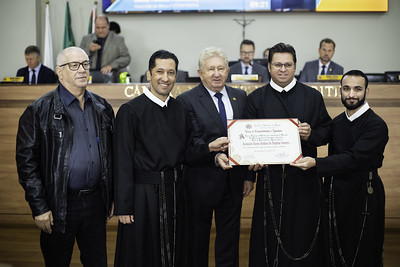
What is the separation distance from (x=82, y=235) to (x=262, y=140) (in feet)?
3.89

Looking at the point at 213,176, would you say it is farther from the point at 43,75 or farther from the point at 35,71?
the point at 35,71

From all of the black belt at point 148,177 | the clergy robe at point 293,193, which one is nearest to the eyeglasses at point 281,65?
the clergy robe at point 293,193

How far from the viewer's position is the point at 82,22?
793 centimetres

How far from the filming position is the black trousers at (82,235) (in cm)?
242

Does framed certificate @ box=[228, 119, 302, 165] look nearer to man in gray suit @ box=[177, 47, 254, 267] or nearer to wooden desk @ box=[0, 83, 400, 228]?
man in gray suit @ box=[177, 47, 254, 267]

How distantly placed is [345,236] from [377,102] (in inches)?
74.8

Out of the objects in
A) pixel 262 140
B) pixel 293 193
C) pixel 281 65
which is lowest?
pixel 293 193

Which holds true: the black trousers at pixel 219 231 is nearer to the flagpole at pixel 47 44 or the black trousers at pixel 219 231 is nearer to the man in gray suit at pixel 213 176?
the man in gray suit at pixel 213 176

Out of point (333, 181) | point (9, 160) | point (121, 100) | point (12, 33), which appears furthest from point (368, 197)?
point (12, 33)

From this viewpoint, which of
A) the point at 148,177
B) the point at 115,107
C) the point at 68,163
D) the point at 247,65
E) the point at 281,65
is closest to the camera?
the point at 68,163

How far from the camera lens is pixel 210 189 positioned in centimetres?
284

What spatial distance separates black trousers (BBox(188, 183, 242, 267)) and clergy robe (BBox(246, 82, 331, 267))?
0.55 feet

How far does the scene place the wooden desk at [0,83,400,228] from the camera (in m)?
4.32

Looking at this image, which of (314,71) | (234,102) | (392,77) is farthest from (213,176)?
(314,71)
